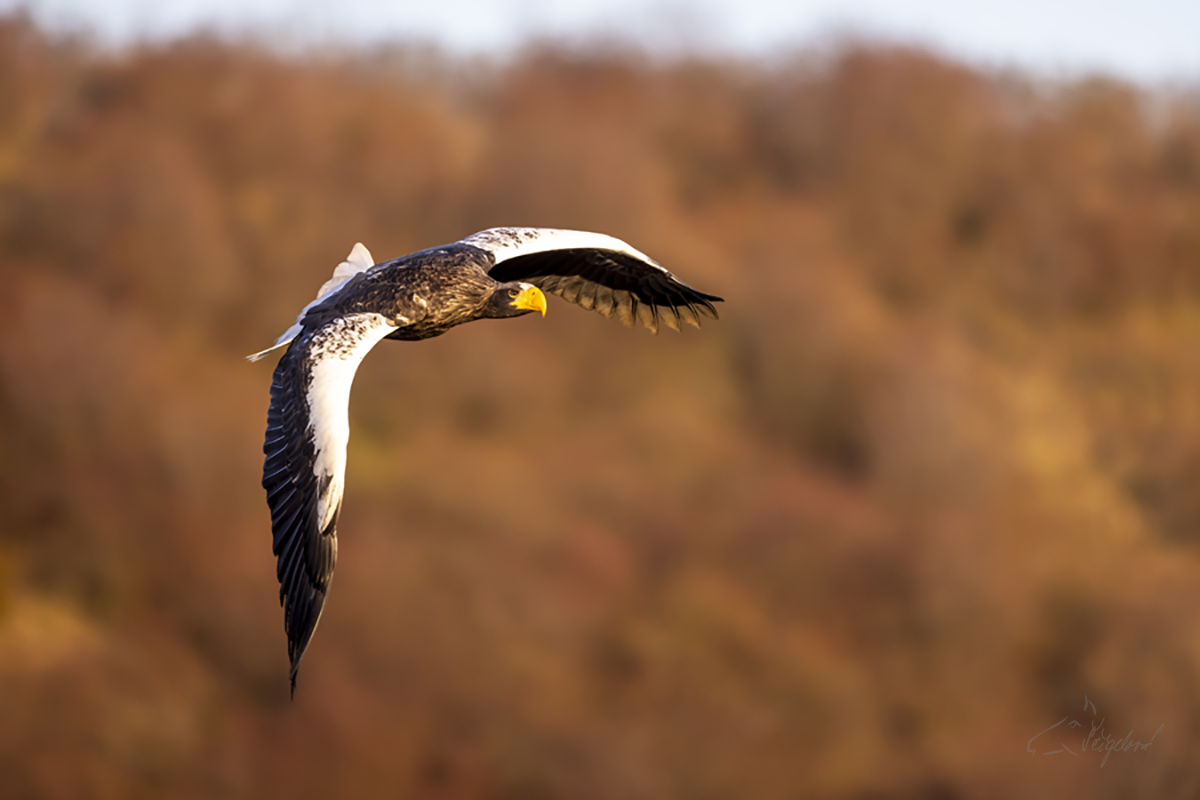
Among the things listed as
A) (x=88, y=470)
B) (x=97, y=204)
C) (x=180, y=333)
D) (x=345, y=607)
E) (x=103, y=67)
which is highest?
(x=103, y=67)

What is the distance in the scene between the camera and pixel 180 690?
1544 inches

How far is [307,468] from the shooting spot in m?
7.77

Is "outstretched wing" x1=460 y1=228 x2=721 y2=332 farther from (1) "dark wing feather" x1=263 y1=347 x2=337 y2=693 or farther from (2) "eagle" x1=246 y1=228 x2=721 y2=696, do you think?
(1) "dark wing feather" x1=263 y1=347 x2=337 y2=693

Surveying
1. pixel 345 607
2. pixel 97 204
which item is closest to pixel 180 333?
pixel 97 204

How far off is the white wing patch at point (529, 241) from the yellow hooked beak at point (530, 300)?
11.7 inches

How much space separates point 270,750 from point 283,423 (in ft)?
106

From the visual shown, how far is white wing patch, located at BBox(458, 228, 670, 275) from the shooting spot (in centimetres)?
934

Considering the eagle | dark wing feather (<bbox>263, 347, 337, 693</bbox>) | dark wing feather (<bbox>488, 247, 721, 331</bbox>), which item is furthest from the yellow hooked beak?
dark wing feather (<bbox>263, 347, 337, 693</bbox>)

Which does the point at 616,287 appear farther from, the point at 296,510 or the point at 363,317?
the point at 296,510

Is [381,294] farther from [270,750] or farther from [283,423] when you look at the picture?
[270,750]

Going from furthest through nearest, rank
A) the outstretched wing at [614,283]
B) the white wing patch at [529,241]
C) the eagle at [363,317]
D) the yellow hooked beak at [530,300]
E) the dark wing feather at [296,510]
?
the outstretched wing at [614,283] < the white wing patch at [529,241] < the yellow hooked beak at [530,300] < the eagle at [363,317] < the dark wing feather at [296,510]

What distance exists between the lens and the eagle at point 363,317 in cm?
765

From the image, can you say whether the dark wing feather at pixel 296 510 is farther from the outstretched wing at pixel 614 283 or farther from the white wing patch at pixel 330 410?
the outstretched wing at pixel 614 283

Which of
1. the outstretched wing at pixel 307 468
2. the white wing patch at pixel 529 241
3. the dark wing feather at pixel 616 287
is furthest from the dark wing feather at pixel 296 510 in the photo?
the dark wing feather at pixel 616 287
